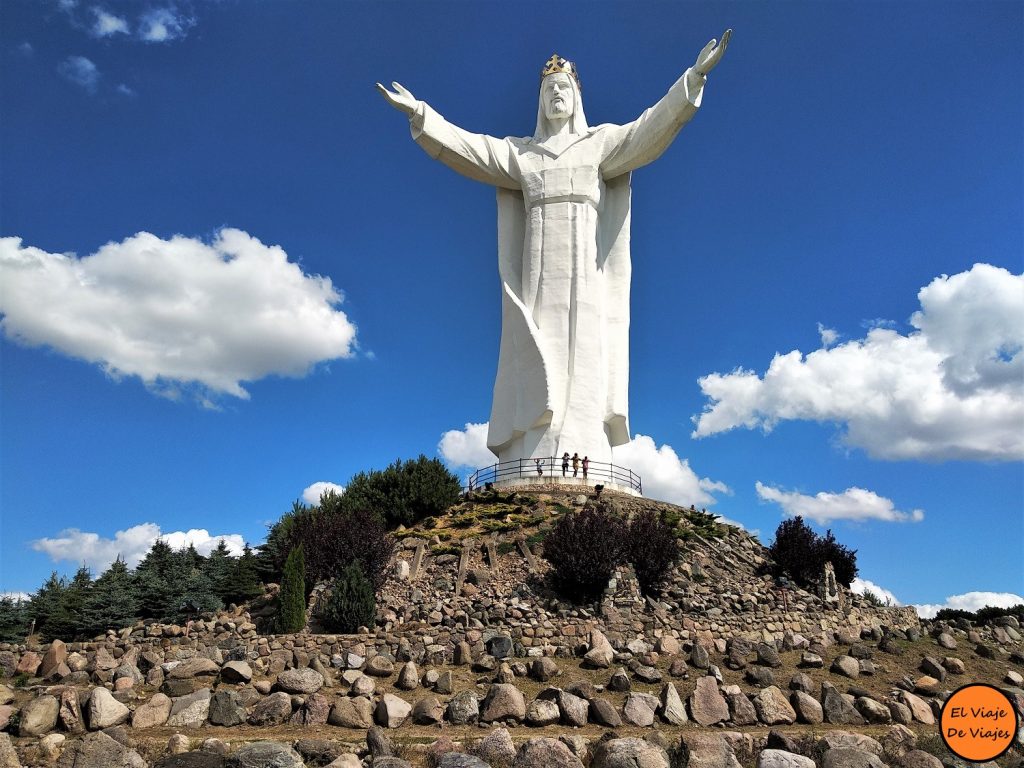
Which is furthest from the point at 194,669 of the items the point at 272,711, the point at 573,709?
the point at 573,709

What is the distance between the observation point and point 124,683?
37.7 ft

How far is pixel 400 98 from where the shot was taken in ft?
83.3

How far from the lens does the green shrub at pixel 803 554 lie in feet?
65.7

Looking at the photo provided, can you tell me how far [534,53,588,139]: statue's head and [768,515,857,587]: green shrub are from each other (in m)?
14.5

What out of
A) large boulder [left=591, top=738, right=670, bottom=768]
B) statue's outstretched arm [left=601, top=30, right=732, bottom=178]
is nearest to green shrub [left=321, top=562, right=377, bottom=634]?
large boulder [left=591, top=738, right=670, bottom=768]

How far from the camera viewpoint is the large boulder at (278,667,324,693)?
35.4 feet

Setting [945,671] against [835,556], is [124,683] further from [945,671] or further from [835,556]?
[835,556]

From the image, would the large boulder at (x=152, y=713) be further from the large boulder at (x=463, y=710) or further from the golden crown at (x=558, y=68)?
the golden crown at (x=558, y=68)

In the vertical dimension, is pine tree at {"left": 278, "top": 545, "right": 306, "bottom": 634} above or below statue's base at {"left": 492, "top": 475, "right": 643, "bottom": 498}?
below

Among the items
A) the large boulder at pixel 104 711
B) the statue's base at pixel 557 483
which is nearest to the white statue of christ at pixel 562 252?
the statue's base at pixel 557 483

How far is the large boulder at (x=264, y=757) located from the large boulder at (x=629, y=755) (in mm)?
3163

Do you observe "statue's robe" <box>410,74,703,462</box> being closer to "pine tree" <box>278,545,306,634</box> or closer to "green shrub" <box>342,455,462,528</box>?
"green shrub" <box>342,455,462,528</box>

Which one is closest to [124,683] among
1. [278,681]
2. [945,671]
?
[278,681]

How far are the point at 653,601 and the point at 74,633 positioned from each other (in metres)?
12.4
